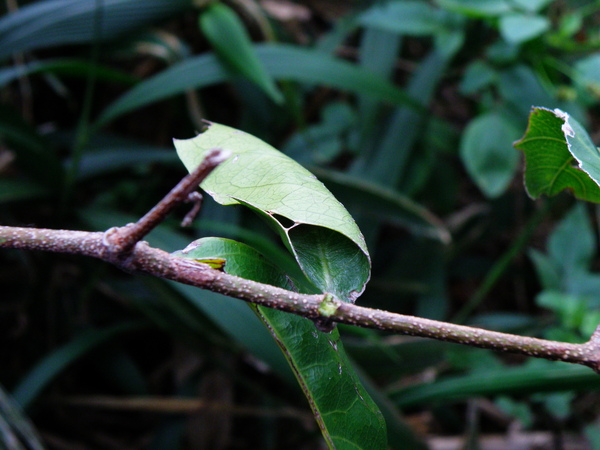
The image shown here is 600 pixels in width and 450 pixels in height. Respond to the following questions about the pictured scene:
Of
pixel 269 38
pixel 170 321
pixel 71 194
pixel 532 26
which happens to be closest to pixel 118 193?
pixel 71 194

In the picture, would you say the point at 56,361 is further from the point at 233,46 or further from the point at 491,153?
the point at 491,153

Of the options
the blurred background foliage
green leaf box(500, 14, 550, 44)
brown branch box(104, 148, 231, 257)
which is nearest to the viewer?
brown branch box(104, 148, 231, 257)

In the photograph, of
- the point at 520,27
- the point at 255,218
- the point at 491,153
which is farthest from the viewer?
the point at 255,218

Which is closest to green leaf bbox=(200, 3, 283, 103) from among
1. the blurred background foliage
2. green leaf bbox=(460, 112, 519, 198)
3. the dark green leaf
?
the blurred background foliage

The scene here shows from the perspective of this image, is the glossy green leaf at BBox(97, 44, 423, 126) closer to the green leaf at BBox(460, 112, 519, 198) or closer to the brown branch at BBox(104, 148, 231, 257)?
the green leaf at BBox(460, 112, 519, 198)

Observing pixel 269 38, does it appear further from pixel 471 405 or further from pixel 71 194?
pixel 471 405

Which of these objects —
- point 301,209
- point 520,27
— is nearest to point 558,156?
point 301,209
